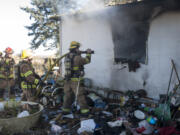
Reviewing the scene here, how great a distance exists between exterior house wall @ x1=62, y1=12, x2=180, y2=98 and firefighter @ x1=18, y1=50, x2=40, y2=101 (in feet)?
9.21

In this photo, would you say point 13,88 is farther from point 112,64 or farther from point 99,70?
point 112,64

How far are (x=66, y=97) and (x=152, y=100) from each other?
2620 mm

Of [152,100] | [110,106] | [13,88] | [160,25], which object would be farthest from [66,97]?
[13,88]

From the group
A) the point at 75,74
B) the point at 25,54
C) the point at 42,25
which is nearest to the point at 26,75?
the point at 25,54

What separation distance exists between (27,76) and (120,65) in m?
3.21

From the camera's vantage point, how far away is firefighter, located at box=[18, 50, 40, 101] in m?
5.29

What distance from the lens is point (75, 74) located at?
5.50 metres

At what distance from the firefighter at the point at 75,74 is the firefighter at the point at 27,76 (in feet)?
3.29

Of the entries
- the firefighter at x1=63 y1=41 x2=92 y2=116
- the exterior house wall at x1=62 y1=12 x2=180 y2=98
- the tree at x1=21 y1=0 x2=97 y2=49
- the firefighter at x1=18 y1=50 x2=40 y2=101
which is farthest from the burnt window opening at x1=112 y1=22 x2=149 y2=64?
the tree at x1=21 y1=0 x2=97 y2=49

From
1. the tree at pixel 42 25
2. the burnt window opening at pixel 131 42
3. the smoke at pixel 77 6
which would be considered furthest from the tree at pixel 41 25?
the burnt window opening at pixel 131 42

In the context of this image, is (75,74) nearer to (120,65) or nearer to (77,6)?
(120,65)

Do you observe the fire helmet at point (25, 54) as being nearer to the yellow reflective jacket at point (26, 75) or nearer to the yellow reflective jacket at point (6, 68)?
the yellow reflective jacket at point (26, 75)

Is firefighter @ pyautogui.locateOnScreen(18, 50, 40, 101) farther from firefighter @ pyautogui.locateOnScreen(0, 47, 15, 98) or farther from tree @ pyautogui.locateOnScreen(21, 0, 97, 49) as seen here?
tree @ pyautogui.locateOnScreen(21, 0, 97, 49)

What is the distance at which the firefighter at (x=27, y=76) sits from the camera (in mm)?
5293
